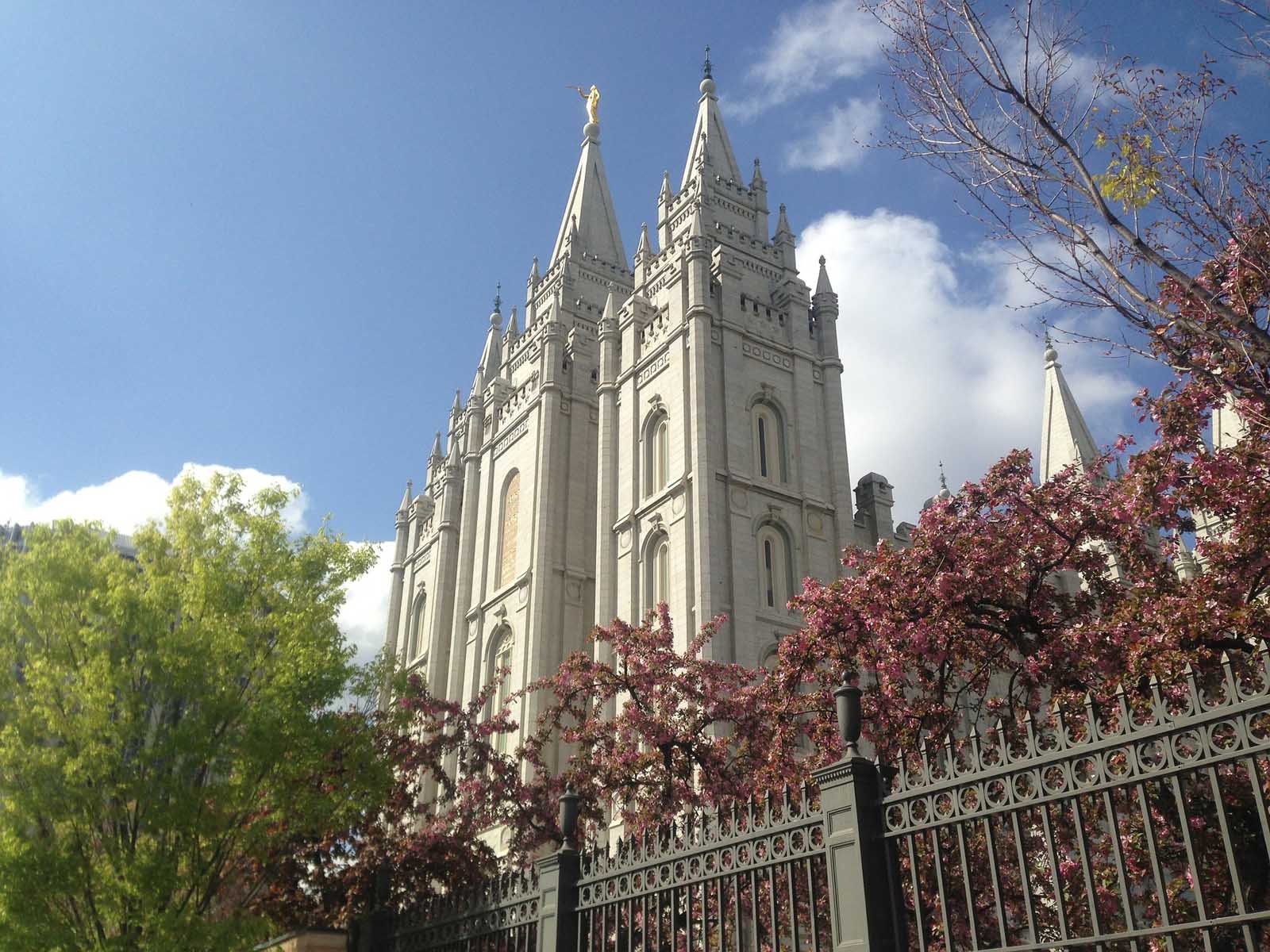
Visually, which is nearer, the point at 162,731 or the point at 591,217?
the point at 162,731

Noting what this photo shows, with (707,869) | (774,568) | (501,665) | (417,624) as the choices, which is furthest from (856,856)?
(417,624)

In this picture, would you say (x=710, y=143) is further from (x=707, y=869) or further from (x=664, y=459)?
(x=707, y=869)

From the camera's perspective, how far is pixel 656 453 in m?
30.4

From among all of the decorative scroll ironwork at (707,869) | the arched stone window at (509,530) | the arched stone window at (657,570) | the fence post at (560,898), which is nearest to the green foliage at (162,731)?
the fence post at (560,898)

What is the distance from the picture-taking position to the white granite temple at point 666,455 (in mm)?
27891

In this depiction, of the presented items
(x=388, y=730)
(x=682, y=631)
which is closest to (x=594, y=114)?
(x=682, y=631)

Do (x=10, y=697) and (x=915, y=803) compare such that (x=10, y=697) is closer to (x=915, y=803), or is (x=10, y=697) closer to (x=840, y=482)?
(x=915, y=803)

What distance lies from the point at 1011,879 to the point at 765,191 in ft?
90.3

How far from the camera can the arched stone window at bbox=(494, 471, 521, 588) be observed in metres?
35.3

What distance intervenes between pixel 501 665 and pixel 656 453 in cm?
855

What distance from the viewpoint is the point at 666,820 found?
1476cm

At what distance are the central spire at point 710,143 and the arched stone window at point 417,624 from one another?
18133 millimetres

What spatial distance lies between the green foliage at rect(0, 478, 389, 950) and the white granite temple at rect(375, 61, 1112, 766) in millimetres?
13915

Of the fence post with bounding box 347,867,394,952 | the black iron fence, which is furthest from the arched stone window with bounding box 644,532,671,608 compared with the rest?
the black iron fence
